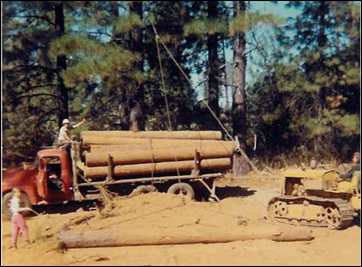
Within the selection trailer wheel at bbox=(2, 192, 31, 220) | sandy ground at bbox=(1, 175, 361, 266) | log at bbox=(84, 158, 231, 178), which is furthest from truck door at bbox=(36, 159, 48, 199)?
log at bbox=(84, 158, 231, 178)

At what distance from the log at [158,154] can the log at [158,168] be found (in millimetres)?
107

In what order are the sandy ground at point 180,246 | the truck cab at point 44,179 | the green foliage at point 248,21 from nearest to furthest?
the sandy ground at point 180,246 → the truck cab at point 44,179 → the green foliage at point 248,21

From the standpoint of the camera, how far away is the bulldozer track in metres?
13.8

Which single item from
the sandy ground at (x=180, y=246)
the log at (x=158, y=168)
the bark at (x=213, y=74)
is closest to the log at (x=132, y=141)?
the log at (x=158, y=168)

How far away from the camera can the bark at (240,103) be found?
63.5ft

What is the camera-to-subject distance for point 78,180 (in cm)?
1622

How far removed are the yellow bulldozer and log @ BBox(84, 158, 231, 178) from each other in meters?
2.63

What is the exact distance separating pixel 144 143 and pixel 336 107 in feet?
16.2

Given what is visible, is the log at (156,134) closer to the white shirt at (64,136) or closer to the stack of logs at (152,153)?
the stack of logs at (152,153)

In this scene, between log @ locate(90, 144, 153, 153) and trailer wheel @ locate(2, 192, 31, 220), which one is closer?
trailer wheel @ locate(2, 192, 31, 220)

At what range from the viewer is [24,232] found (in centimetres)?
1195

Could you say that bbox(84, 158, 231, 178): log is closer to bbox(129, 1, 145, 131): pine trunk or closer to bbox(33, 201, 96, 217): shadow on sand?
bbox(33, 201, 96, 217): shadow on sand

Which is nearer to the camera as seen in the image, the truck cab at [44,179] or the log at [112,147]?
the truck cab at [44,179]

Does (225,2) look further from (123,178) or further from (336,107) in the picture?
(123,178)
